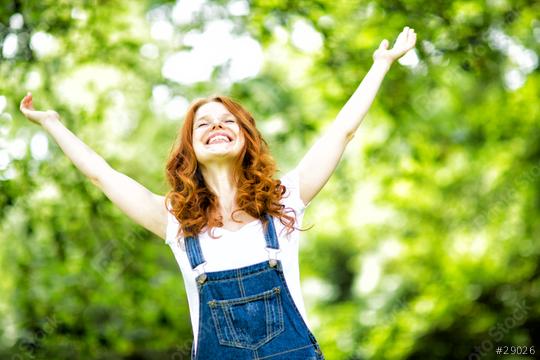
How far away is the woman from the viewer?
1.99 metres

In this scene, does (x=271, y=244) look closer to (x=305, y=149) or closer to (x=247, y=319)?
(x=247, y=319)

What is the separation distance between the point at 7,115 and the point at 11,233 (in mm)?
2620

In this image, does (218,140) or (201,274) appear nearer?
(201,274)

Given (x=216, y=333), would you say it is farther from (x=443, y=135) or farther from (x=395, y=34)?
(x=443, y=135)

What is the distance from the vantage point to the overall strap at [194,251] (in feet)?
Answer: 6.67

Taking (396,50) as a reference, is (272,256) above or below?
below

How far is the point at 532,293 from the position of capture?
7.18m

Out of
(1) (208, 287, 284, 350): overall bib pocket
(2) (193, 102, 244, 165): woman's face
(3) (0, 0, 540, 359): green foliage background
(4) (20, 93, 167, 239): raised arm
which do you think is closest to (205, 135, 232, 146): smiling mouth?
(2) (193, 102, 244, 165): woman's face

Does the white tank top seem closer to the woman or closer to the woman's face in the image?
the woman

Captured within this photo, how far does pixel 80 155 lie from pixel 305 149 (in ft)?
10.6

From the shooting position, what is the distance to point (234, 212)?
2.14 metres

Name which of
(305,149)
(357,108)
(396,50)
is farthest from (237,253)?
(305,149)

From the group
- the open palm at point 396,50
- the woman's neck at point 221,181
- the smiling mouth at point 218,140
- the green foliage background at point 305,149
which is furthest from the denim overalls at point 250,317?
the green foliage background at point 305,149

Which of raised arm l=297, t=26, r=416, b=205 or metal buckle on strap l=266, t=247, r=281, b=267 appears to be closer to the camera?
metal buckle on strap l=266, t=247, r=281, b=267
